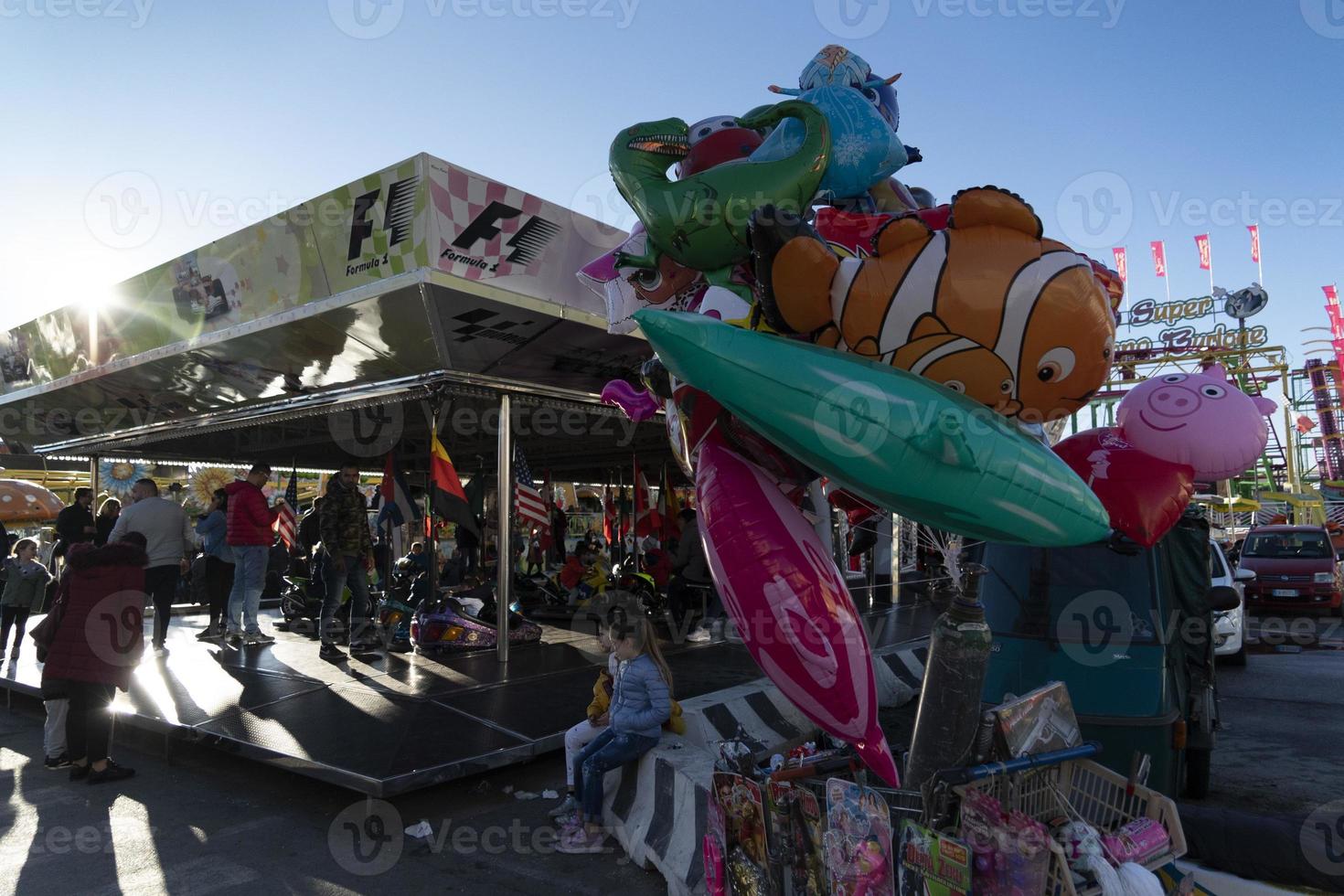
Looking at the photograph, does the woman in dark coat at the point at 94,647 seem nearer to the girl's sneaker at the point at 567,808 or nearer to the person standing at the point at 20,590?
the girl's sneaker at the point at 567,808

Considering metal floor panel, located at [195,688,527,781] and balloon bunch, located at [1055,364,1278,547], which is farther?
metal floor panel, located at [195,688,527,781]

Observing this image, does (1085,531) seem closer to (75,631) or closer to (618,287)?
(618,287)

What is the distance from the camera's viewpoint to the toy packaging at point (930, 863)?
98.7 inches

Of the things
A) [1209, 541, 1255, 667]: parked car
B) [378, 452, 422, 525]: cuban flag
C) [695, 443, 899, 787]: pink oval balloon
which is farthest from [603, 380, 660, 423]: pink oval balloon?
[1209, 541, 1255, 667]: parked car

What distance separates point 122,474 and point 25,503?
448 inches

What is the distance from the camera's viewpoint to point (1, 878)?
432 centimetres

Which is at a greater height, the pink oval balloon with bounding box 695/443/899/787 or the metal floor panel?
the pink oval balloon with bounding box 695/443/899/787

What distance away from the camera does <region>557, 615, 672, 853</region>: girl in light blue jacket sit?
14.9ft

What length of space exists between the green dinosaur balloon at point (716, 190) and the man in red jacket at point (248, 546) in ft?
22.7

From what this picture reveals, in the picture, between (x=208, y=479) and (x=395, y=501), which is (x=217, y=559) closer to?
(x=395, y=501)

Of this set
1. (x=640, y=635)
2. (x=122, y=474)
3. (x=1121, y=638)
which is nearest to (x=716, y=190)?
(x=640, y=635)

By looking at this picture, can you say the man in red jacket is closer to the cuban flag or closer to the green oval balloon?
the cuban flag

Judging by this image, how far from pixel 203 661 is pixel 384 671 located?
7.32 feet

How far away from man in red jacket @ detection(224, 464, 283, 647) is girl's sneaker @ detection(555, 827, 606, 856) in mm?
6075
